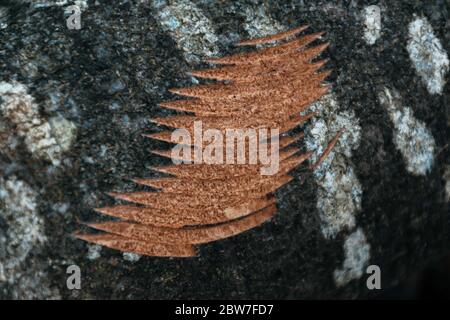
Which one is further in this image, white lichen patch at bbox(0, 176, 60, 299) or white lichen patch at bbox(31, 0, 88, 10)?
white lichen patch at bbox(31, 0, 88, 10)

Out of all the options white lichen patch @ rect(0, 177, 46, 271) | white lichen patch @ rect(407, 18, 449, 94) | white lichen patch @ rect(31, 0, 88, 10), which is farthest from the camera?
white lichen patch @ rect(407, 18, 449, 94)

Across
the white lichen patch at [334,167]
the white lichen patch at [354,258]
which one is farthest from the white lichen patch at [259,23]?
the white lichen patch at [354,258]

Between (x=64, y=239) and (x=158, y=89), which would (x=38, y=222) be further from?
(x=158, y=89)

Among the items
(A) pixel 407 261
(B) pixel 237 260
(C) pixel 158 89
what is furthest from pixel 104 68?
(A) pixel 407 261

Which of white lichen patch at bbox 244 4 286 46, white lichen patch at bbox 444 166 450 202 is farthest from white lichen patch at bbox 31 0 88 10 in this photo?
white lichen patch at bbox 444 166 450 202

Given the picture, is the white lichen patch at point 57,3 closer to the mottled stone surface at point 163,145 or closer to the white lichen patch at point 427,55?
the mottled stone surface at point 163,145

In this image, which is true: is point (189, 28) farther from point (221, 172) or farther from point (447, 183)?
point (447, 183)

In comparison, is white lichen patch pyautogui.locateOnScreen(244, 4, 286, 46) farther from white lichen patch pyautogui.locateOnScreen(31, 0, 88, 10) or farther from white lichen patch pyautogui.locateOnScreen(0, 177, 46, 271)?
white lichen patch pyautogui.locateOnScreen(0, 177, 46, 271)

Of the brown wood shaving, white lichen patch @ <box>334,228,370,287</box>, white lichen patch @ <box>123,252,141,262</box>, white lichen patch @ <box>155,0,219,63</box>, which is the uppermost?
white lichen patch @ <box>155,0,219,63</box>
